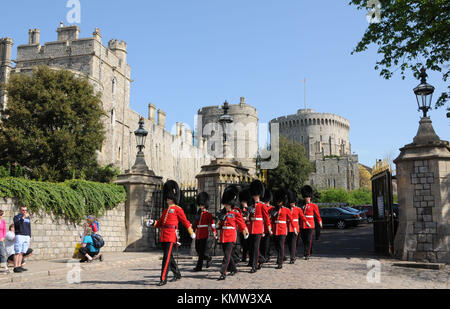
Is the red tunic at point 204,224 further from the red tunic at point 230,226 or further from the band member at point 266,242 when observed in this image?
the band member at point 266,242

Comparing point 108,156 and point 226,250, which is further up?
point 108,156

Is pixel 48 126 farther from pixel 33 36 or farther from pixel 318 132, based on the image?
pixel 318 132

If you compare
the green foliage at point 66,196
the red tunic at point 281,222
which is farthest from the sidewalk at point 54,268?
the red tunic at point 281,222

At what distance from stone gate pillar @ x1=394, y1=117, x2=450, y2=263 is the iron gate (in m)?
0.30

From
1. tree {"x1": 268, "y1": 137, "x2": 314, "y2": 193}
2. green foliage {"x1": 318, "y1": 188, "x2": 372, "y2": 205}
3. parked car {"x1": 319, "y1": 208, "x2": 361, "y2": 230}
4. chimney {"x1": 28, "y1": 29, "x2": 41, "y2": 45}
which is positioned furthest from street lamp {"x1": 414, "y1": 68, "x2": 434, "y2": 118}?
green foliage {"x1": 318, "y1": 188, "x2": 372, "y2": 205}

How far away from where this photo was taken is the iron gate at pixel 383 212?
11484 mm

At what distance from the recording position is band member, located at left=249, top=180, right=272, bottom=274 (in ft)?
28.7

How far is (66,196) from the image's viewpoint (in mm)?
12789

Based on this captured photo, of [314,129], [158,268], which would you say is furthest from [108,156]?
[314,129]

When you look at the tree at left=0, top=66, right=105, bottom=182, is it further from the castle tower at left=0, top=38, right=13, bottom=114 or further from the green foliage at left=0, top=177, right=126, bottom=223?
the castle tower at left=0, top=38, right=13, bottom=114

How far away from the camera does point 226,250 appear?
809cm

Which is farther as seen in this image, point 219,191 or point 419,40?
point 219,191

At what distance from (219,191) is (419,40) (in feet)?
24.2
